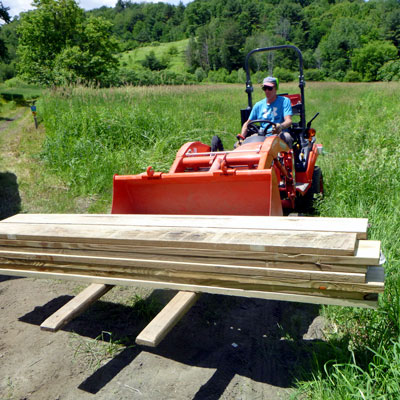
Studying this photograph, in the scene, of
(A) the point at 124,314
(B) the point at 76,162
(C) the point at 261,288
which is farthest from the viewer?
(B) the point at 76,162

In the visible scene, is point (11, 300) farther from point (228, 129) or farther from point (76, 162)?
point (228, 129)

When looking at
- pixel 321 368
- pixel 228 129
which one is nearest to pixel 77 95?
pixel 228 129

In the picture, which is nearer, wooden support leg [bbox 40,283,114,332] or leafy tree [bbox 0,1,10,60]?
wooden support leg [bbox 40,283,114,332]

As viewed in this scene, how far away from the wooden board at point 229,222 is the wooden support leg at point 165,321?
0.52 metres

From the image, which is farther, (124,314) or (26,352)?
(124,314)

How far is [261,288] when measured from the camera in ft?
8.25

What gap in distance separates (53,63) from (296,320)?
3209 centimetres

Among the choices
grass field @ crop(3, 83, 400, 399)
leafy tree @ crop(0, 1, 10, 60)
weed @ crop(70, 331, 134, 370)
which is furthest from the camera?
leafy tree @ crop(0, 1, 10, 60)

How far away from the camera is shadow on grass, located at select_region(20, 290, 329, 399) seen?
9.08ft

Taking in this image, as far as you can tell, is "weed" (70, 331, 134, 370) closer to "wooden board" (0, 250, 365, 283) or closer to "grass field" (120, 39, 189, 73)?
"wooden board" (0, 250, 365, 283)

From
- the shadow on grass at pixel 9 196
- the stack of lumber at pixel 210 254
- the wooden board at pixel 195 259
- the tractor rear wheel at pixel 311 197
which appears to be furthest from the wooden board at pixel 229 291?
the shadow on grass at pixel 9 196

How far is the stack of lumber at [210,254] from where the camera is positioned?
224cm

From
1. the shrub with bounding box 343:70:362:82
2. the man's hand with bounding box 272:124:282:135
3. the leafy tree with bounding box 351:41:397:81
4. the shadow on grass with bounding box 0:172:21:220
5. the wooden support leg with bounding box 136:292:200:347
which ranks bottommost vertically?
the shadow on grass with bounding box 0:172:21:220

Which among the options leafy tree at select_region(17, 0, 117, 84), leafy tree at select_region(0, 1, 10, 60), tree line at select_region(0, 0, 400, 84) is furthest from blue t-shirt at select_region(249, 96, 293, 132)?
leafy tree at select_region(17, 0, 117, 84)
